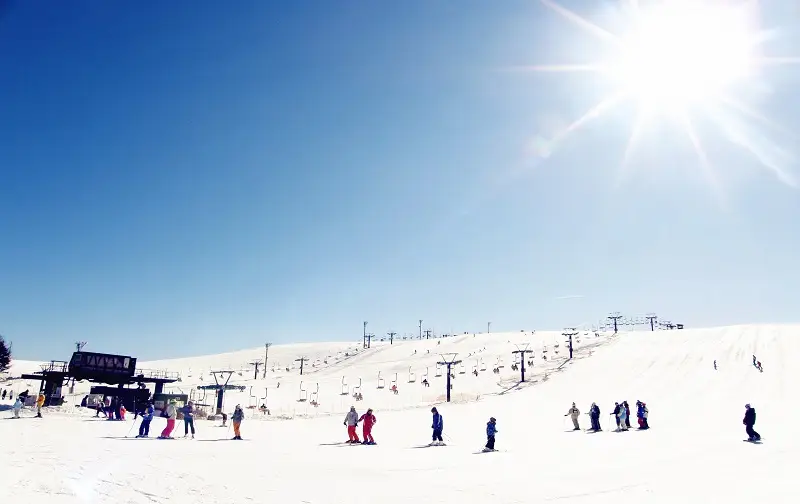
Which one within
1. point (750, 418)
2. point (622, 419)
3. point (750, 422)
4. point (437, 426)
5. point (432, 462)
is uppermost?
point (750, 418)

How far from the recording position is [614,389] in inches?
1519

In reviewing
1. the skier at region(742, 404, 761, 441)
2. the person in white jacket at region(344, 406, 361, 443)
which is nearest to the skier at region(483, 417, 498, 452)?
the person in white jacket at region(344, 406, 361, 443)

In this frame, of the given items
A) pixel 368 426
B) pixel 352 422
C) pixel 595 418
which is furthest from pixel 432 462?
pixel 595 418

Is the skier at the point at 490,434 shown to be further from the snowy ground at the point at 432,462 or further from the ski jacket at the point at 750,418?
the ski jacket at the point at 750,418

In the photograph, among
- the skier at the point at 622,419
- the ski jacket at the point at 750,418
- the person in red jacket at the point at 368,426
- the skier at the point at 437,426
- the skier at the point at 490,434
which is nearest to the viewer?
the skier at the point at 490,434

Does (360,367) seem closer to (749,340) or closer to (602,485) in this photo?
(749,340)

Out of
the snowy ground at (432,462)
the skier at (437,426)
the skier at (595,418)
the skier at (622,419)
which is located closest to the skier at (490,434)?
the snowy ground at (432,462)

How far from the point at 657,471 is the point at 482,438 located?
9.19m

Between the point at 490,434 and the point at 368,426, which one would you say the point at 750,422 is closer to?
the point at 490,434

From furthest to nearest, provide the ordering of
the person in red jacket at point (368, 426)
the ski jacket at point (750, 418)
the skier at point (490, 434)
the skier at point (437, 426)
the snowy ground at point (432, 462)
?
1. the person in red jacket at point (368, 426)
2. the skier at point (437, 426)
3. the ski jacket at point (750, 418)
4. the skier at point (490, 434)
5. the snowy ground at point (432, 462)

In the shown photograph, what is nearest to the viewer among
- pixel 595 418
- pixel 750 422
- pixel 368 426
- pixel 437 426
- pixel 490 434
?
pixel 490 434

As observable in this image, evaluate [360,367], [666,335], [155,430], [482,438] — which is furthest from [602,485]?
[360,367]

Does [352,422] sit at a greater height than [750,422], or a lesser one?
lesser

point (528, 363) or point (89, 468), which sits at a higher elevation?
point (528, 363)
